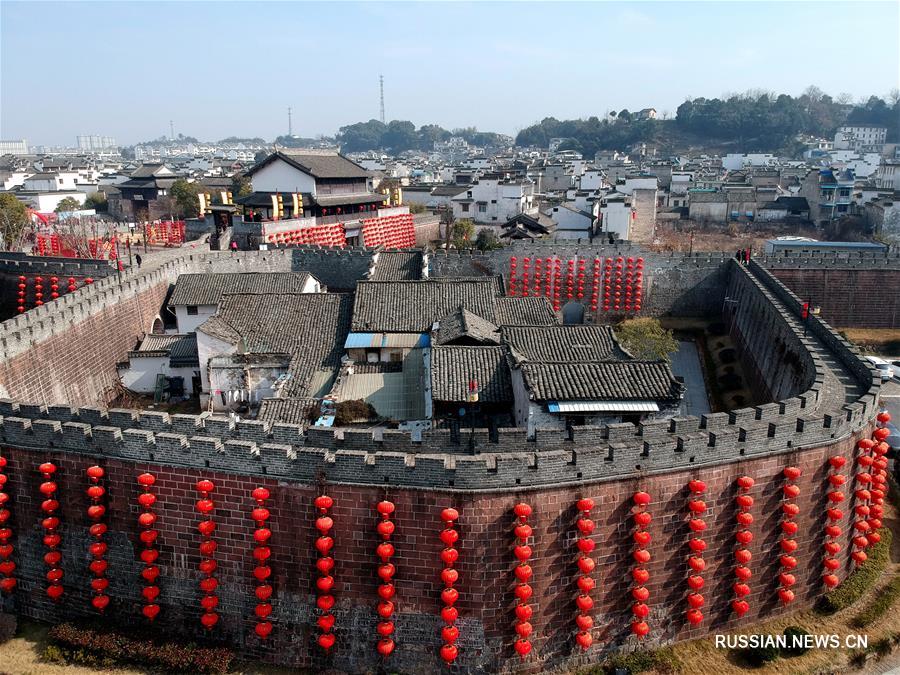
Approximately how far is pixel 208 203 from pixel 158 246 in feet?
15.1

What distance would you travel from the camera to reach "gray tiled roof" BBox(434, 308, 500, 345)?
23066 mm

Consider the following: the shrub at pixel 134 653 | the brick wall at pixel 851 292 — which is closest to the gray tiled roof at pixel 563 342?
the shrub at pixel 134 653

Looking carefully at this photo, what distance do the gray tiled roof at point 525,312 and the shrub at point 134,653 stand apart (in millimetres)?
16235

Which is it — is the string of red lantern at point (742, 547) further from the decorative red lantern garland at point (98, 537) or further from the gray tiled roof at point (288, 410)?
the decorative red lantern garland at point (98, 537)

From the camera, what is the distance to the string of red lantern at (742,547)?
13.6 meters

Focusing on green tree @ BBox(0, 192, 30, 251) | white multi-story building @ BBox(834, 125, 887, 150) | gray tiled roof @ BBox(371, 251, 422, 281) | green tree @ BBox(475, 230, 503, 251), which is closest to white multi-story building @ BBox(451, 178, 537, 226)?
green tree @ BBox(475, 230, 503, 251)

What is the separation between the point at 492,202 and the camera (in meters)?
59.1

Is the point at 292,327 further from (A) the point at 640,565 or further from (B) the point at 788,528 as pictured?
(B) the point at 788,528

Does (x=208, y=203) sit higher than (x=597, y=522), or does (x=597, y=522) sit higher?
(x=208, y=203)

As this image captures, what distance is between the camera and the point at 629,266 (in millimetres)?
36250

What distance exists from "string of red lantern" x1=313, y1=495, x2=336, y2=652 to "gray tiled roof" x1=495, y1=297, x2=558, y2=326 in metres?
14.9

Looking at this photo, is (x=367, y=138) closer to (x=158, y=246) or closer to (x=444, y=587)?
(x=158, y=246)

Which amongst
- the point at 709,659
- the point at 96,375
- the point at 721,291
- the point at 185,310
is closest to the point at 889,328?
the point at 721,291

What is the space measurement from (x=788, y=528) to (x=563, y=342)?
9.91 metres
